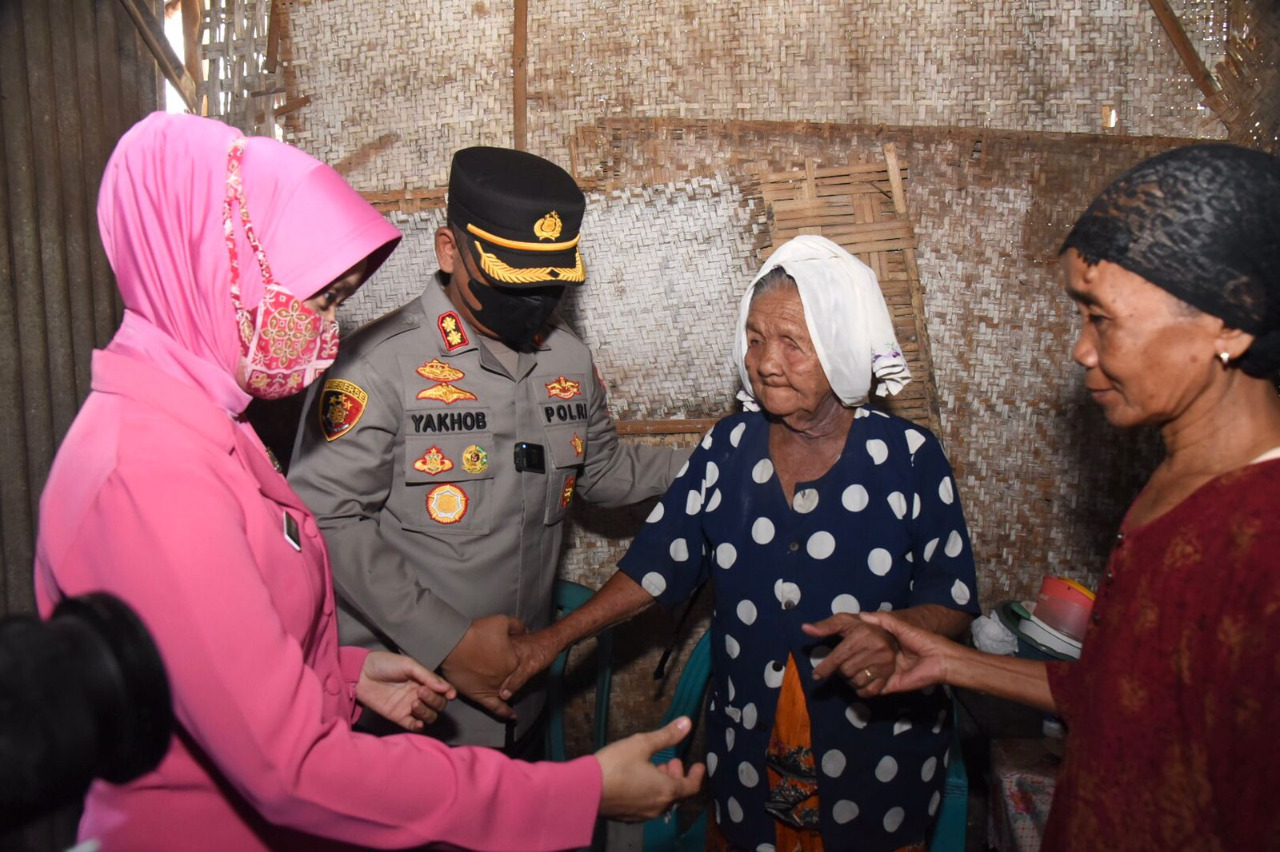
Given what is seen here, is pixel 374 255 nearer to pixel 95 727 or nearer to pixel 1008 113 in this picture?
pixel 95 727

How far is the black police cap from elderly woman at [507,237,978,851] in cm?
56

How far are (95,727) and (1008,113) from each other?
126 inches

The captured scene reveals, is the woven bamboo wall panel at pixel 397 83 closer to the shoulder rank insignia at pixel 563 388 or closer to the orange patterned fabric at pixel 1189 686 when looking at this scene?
the shoulder rank insignia at pixel 563 388

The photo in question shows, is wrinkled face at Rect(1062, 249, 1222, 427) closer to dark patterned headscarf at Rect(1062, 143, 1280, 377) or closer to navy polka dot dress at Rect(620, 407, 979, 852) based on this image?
dark patterned headscarf at Rect(1062, 143, 1280, 377)

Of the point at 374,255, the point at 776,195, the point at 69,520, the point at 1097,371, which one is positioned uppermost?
the point at 776,195

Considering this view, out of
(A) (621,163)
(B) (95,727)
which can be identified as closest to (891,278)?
(A) (621,163)

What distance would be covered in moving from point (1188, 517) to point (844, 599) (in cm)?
87

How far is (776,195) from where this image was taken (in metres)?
3.00

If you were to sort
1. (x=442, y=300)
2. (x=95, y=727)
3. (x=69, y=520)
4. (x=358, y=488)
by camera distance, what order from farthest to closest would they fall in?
(x=442, y=300) < (x=358, y=488) < (x=69, y=520) < (x=95, y=727)

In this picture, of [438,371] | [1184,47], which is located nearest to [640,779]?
[438,371]

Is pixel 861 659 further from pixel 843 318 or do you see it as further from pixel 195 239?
pixel 195 239

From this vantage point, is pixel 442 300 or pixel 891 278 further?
pixel 891 278

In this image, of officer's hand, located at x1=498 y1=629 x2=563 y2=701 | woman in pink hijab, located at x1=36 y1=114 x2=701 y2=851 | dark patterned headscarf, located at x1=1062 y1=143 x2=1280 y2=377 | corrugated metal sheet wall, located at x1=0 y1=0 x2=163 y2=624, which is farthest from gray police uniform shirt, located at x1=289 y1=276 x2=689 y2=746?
dark patterned headscarf, located at x1=1062 y1=143 x2=1280 y2=377

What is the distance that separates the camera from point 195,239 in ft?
4.51
